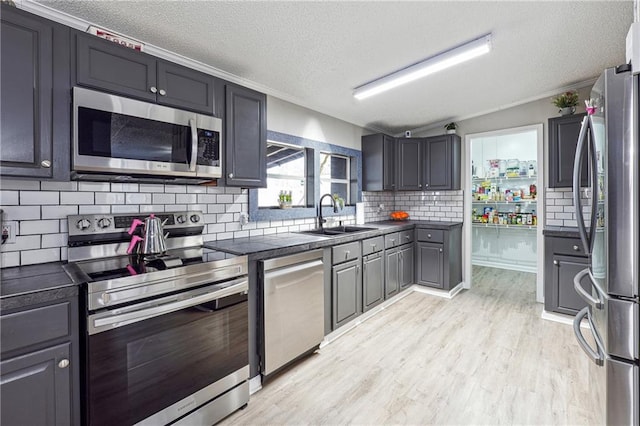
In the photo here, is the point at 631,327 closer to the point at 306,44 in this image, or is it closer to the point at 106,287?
the point at 106,287

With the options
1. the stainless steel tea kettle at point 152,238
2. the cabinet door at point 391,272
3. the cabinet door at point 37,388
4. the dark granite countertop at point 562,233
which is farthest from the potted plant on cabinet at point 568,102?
the cabinet door at point 37,388

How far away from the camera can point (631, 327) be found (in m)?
1.21

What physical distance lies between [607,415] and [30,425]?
2.45 m

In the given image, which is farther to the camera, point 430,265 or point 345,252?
point 430,265

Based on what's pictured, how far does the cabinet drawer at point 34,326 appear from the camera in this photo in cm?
111

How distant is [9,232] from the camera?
5.17 ft

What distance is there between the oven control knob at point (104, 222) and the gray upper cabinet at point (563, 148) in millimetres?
4328

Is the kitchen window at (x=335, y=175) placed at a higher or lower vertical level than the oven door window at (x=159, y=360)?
higher

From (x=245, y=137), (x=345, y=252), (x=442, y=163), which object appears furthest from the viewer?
(x=442, y=163)

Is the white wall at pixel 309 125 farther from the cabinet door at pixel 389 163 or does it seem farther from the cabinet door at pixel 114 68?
the cabinet door at pixel 114 68

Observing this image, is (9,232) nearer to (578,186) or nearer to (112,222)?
(112,222)

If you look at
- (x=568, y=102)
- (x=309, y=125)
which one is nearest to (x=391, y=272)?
(x=309, y=125)

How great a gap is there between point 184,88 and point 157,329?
1.49 metres

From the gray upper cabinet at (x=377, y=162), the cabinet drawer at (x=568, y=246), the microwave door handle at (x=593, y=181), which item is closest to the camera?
the microwave door handle at (x=593, y=181)
